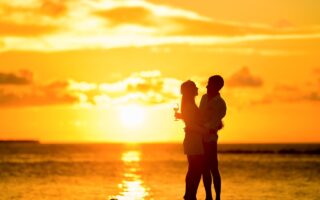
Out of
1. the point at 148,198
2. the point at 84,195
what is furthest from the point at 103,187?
the point at 148,198

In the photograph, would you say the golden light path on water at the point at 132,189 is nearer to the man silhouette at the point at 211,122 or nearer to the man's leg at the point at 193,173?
the man's leg at the point at 193,173

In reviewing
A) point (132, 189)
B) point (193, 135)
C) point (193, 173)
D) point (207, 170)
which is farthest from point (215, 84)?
point (132, 189)

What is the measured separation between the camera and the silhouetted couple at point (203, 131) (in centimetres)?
1869

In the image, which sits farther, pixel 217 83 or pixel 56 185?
pixel 56 185

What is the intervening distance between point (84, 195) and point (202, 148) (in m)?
22.9

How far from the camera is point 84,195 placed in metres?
40.9

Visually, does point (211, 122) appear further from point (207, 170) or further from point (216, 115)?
point (207, 170)

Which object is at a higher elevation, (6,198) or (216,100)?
(216,100)

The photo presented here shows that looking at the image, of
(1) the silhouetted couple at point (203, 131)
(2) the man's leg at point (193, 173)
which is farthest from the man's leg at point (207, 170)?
(2) the man's leg at point (193, 173)

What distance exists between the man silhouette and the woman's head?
61 cm

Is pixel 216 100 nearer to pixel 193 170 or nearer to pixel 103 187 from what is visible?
pixel 193 170

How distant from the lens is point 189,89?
18453 mm

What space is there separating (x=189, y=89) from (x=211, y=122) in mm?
1130

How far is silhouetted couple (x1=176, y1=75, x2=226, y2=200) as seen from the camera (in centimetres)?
1869
